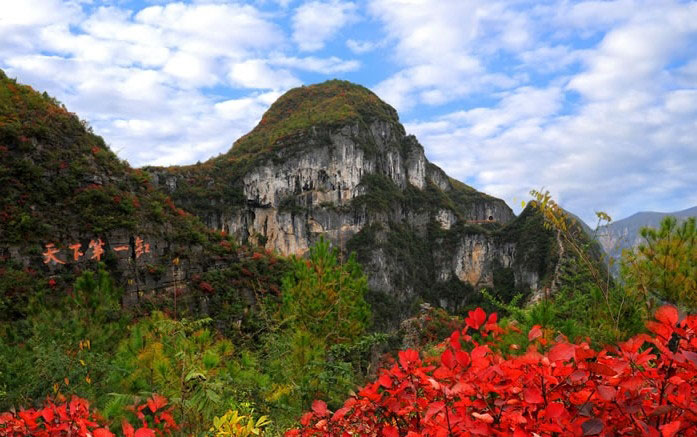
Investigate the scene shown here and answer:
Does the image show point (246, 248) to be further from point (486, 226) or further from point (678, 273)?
point (486, 226)

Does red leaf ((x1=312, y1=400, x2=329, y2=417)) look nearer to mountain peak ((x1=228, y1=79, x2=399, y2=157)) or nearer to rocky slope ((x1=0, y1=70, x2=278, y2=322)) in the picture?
rocky slope ((x1=0, y1=70, x2=278, y2=322))

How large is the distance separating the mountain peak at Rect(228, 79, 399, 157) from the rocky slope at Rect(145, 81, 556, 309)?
30cm

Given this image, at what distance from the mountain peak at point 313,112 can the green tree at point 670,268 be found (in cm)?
5855

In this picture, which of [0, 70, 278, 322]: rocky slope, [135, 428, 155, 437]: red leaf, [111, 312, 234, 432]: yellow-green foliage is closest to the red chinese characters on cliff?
[0, 70, 278, 322]: rocky slope

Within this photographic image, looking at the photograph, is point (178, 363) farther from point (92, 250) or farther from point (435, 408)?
point (92, 250)

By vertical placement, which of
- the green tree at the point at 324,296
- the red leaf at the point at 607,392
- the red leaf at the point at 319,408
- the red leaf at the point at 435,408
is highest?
the red leaf at the point at 607,392

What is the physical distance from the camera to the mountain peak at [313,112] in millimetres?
64988

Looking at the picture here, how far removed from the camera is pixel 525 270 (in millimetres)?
64500

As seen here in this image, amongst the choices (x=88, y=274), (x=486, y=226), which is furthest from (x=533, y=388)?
(x=486, y=226)

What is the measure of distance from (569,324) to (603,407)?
14.8ft

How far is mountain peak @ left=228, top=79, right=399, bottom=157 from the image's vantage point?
6499 cm

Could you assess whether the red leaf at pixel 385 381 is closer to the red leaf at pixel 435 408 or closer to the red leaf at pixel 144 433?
the red leaf at pixel 435 408

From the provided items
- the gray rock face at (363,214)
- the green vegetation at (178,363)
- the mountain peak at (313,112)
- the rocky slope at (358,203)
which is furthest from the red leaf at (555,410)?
the mountain peak at (313,112)

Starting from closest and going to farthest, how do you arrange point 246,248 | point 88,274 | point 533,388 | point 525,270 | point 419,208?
1. point 533,388
2. point 88,274
3. point 246,248
4. point 525,270
5. point 419,208
